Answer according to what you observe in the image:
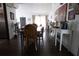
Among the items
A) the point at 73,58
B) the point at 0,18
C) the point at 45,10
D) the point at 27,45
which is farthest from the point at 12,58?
the point at 0,18

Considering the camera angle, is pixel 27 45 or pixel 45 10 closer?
pixel 27 45

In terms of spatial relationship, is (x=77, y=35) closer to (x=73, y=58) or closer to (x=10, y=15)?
(x=73, y=58)

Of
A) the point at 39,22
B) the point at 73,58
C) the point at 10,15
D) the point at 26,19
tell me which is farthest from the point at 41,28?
the point at 73,58

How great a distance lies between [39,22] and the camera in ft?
12.5

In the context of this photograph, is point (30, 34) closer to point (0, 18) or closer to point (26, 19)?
point (26, 19)

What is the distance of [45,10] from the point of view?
430cm

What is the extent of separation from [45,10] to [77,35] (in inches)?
79.6

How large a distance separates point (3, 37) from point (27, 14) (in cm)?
187

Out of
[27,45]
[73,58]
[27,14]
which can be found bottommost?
[27,45]

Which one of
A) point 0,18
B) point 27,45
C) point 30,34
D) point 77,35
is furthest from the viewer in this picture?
point 0,18

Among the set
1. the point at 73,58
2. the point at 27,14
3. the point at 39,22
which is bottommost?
the point at 73,58

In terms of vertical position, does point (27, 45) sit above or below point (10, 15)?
below

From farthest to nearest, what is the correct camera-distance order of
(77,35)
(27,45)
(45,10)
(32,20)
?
1. (45,10)
2. (32,20)
3. (27,45)
4. (77,35)

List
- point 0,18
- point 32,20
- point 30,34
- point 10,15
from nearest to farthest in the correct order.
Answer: point 30,34 → point 32,20 → point 0,18 → point 10,15
